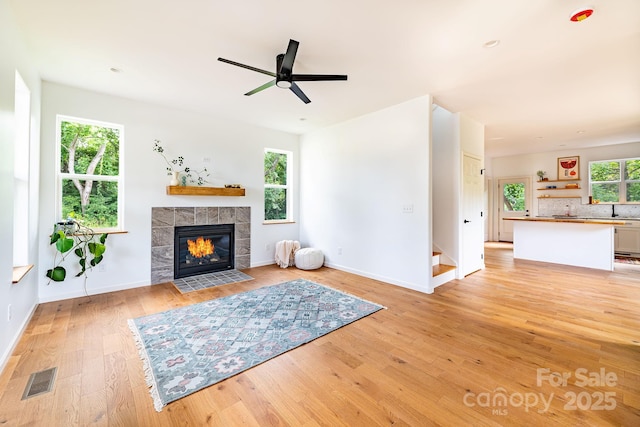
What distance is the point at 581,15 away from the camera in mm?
2080

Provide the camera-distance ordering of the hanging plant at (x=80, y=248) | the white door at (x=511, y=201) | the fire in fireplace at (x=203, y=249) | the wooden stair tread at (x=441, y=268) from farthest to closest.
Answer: the white door at (x=511, y=201)
the fire in fireplace at (x=203, y=249)
the wooden stair tread at (x=441, y=268)
the hanging plant at (x=80, y=248)

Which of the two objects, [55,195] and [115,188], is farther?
[115,188]

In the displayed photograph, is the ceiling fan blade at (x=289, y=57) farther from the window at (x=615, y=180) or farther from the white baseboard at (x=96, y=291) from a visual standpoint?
the window at (x=615, y=180)

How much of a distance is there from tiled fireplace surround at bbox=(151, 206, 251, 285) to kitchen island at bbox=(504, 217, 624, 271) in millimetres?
5995

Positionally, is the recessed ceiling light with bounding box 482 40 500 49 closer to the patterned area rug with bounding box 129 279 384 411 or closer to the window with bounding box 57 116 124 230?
the patterned area rug with bounding box 129 279 384 411

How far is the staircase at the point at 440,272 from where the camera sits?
4.00 metres

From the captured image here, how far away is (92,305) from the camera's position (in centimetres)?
327

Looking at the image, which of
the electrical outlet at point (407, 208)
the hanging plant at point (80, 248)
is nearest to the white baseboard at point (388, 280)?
the electrical outlet at point (407, 208)

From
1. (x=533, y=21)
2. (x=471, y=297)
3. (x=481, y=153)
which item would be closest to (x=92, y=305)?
(x=471, y=297)

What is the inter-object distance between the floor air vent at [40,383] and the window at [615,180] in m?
10.6

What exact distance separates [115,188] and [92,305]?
1622 mm

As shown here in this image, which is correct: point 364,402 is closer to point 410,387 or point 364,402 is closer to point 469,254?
point 410,387

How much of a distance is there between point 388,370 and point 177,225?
377 centimetres

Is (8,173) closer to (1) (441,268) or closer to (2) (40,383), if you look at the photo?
(2) (40,383)
